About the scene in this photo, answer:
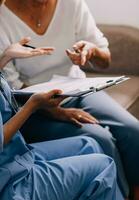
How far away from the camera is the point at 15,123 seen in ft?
4.19

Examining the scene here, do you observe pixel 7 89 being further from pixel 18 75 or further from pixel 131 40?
pixel 131 40

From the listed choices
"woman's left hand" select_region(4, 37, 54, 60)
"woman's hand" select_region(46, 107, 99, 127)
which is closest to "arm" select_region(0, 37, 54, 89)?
"woman's left hand" select_region(4, 37, 54, 60)

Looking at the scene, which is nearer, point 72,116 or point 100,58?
point 72,116

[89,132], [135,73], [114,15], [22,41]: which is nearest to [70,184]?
[89,132]

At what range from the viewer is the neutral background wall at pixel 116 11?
2.30 m

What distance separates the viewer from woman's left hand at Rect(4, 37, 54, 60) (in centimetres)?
153

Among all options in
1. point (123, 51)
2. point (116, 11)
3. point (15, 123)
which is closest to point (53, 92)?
point (15, 123)

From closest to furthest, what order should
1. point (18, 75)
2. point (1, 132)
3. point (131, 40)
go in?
point (1, 132) → point (18, 75) → point (131, 40)

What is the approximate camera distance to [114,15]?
7.72 ft

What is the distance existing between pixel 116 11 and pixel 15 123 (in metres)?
1.27

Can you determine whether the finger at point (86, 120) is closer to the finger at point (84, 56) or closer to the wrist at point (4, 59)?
the finger at point (84, 56)

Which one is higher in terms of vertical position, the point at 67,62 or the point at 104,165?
the point at 67,62

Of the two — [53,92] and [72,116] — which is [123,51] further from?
[53,92]

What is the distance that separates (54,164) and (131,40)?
3.65ft
